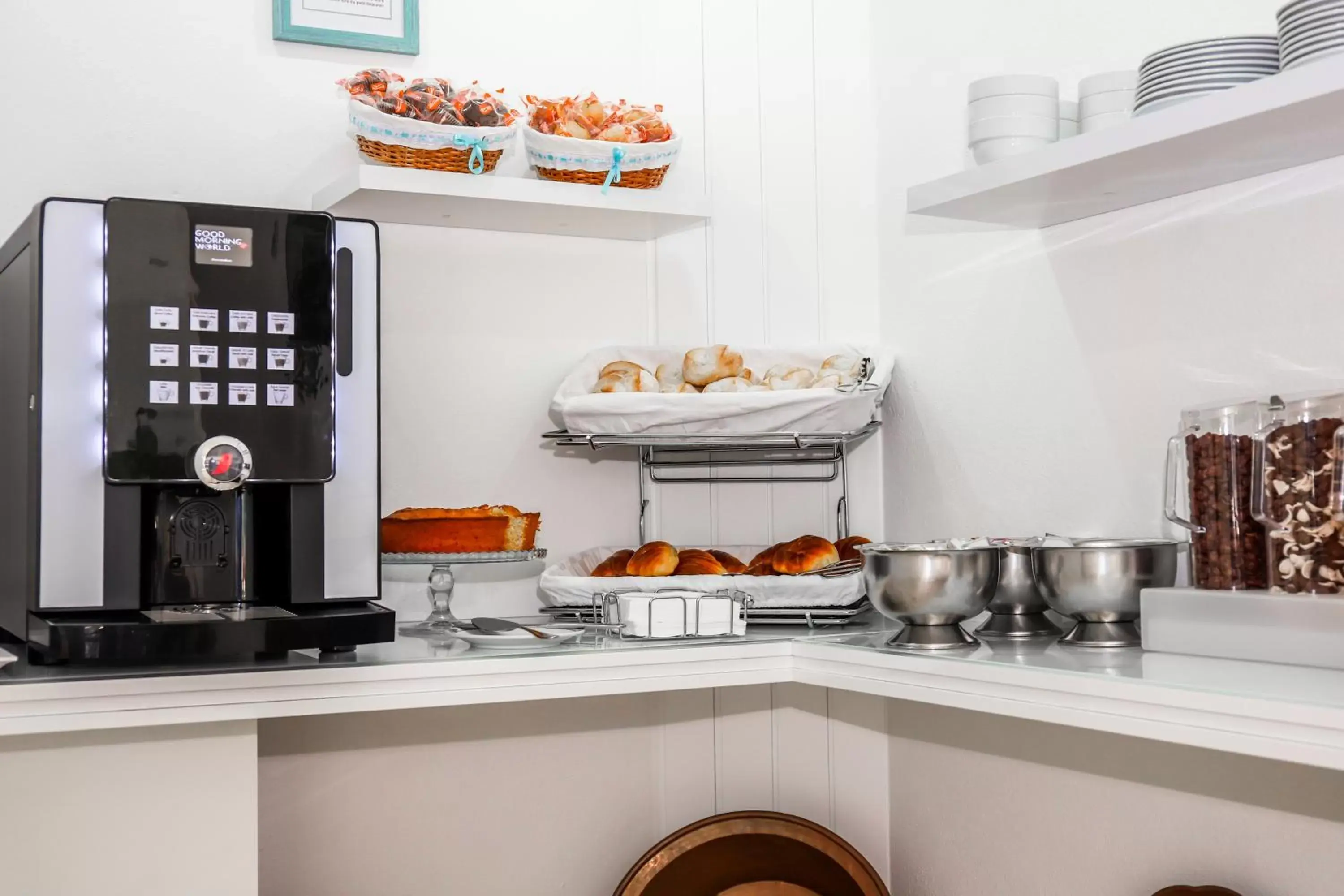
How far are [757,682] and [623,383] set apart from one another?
1.45 feet

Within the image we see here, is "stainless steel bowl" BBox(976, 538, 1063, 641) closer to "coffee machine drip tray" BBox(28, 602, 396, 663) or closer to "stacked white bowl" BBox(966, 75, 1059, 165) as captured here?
"stacked white bowl" BBox(966, 75, 1059, 165)

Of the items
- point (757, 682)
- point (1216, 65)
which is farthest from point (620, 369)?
point (1216, 65)

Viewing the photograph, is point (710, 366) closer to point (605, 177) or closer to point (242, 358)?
point (605, 177)

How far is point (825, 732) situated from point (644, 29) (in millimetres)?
1077

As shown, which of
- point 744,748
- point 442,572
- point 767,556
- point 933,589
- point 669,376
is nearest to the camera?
point 933,589

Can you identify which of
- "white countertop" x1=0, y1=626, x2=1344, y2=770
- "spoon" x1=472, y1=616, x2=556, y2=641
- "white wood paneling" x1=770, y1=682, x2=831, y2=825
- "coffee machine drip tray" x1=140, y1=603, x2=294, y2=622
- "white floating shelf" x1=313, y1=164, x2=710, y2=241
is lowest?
"white wood paneling" x1=770, y1=682, x2=831, y2=825

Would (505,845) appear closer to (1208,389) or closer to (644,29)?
(1208,389)

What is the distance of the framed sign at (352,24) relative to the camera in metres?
1.58

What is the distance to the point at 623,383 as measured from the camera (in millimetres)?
1582

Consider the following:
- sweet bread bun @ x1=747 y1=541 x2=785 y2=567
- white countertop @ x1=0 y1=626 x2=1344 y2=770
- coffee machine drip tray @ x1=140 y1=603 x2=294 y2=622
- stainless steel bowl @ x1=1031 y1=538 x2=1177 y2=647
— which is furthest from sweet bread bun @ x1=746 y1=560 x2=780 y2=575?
coffee machine drip tray @ x1=140 y1=603 x2=294 y2=622

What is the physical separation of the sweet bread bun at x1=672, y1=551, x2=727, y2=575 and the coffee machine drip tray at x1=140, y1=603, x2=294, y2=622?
0.53 metres

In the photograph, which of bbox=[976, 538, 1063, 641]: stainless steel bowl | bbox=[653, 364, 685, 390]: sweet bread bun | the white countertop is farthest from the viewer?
bbox=[653, 364, 685, 390]: sweet bread bun

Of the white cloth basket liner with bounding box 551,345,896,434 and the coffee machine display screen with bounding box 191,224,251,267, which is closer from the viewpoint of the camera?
the coffee machine display screen with bounding box 191,224,251,267

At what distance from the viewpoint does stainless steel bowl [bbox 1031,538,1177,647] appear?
47.2 inches
